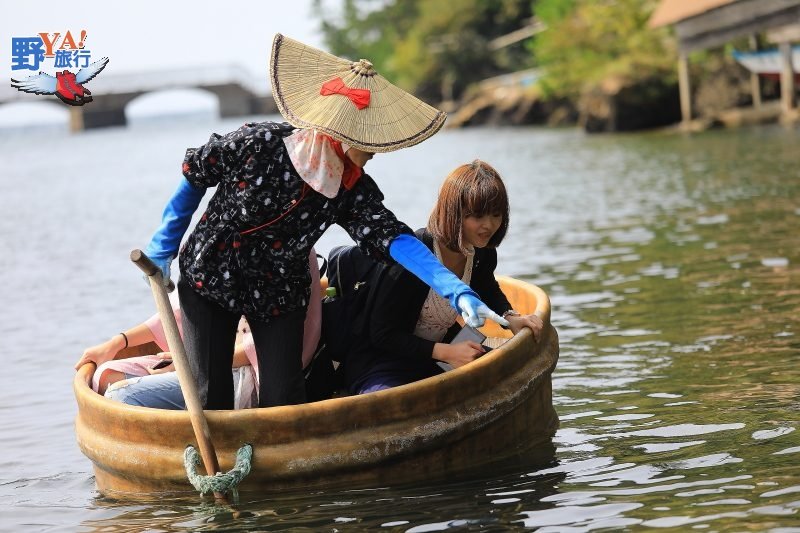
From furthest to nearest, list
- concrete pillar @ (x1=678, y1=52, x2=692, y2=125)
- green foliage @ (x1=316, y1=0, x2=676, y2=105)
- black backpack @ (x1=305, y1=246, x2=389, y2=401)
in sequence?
green foliage @ (x1=316, y1=0, x2=676, y2=105) → concrete pillar @ (x1=678, y1=52, x2=692, y2=125) → black backpack @ (x1=305, y1=246, x2=389, y2=401)

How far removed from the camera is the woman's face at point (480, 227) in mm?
5074

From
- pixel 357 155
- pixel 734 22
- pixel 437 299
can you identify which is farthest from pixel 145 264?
pixel 734 22

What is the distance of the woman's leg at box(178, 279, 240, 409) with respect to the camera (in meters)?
5.11

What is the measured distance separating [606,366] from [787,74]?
66.7 feet

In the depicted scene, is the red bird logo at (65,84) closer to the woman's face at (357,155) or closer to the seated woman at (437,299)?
the woman's face at (357,155)

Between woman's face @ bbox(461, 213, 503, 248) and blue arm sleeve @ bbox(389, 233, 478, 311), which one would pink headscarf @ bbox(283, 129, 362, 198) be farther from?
woman's face @ bbox(461, 213, 503, 248)

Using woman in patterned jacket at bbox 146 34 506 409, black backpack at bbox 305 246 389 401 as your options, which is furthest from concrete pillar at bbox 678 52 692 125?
woman in patterned jacket at bbox 146 34 506 409

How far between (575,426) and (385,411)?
1489mm

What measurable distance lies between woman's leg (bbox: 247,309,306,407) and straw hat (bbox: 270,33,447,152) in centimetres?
81

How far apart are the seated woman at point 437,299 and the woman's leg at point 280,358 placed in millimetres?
303

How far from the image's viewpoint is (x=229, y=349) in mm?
5199

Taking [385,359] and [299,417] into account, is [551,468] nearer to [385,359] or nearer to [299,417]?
[385,359]

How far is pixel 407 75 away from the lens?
231 ft

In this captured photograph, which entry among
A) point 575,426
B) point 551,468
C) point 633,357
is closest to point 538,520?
point 551,468
